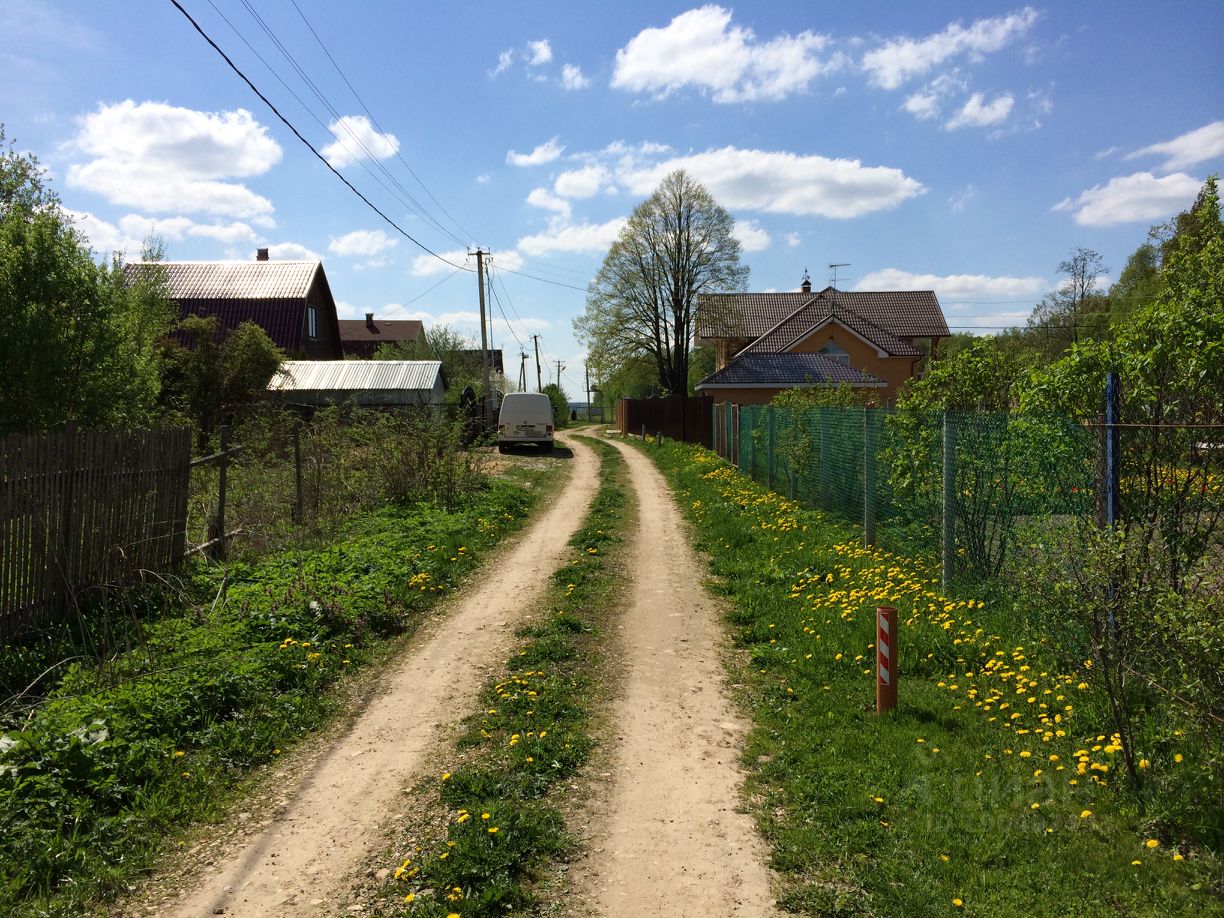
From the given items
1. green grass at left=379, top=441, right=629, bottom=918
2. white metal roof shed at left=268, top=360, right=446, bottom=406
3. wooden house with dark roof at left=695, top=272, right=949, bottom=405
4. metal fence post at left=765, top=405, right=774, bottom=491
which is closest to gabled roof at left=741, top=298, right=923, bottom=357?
wooden house with dark roof at left=695, top=272, right=949, bottom=405

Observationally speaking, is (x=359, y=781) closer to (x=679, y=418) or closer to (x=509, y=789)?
(x=509, y=789)

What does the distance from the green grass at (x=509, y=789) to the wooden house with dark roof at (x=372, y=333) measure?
197 feet

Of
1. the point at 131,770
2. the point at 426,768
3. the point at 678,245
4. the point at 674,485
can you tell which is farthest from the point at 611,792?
the point at 678,245

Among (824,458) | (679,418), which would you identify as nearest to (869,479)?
(824,458)

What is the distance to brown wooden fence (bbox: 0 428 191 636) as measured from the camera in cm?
606

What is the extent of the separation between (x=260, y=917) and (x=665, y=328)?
41.7 m

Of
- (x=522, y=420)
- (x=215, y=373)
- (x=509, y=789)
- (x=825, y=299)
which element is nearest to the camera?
(x=509, y=789)

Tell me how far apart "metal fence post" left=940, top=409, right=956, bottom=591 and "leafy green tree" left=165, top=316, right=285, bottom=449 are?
762 inches

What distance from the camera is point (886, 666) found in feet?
16.7

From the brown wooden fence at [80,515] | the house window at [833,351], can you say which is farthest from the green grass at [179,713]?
the house window at [833,351]

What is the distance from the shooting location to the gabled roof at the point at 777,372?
3628cm

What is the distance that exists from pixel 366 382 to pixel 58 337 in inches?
780

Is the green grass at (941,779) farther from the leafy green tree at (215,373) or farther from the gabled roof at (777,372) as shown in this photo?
the gabled roof at (777,372)

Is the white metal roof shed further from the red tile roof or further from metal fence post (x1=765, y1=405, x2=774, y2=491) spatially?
the red tile roof
